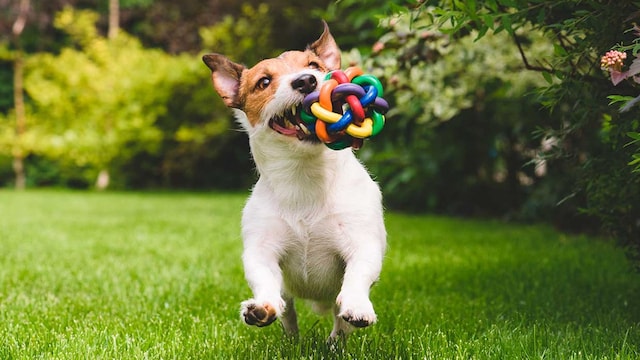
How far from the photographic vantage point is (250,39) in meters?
16.3

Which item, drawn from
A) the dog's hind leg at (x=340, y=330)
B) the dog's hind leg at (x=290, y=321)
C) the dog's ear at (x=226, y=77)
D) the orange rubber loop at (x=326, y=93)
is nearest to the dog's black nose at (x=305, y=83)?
the orange rubber loop at (x=326, y=93)

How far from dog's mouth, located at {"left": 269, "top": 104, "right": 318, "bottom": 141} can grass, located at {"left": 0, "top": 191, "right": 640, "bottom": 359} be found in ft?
2.80

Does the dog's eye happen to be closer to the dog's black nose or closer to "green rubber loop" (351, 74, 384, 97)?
the dog's black nose

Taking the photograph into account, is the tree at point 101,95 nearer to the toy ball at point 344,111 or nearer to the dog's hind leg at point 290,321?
the dog's hind leg at point 290,321

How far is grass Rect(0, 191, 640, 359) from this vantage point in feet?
9.62

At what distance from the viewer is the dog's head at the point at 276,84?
9.10ft

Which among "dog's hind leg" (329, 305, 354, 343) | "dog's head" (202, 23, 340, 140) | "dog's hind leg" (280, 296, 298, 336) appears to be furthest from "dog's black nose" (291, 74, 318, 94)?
"dog's hind leg" (280, 296, 298, 336)

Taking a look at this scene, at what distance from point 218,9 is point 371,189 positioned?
610 inches

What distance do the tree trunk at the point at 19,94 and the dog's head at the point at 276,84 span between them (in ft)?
52.1

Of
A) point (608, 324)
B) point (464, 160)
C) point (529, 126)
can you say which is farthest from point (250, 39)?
point (608, 324)

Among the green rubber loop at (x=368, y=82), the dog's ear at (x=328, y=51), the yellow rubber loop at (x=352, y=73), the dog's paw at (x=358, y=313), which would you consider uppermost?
the dog's ear at (x=328, y=51)

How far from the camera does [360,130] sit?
2.57m

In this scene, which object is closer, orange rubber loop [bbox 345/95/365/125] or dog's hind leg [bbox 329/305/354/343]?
orange rubber loop [bbox 345/95/365/125]

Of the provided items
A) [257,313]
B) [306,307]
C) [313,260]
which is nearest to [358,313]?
[257,313]
